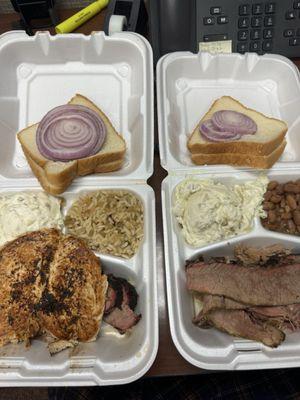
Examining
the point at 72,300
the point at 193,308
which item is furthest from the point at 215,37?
the point at 72,300

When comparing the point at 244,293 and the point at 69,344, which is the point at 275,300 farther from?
the point at 69,344

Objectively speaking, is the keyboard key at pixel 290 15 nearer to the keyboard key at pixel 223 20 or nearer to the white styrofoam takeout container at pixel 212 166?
the white styrofoam takeout container at pixel 212 166

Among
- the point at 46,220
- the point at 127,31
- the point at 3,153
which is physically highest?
the point at 127,31

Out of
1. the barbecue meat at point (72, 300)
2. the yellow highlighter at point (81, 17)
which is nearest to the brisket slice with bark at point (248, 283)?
the barbecue meat at point (72, 300)

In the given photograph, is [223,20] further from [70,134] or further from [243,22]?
[70,134]

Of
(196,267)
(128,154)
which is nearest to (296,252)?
(196,267)

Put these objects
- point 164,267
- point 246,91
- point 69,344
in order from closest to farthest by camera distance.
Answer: point 69,344 < point 164,267 < point 246,91

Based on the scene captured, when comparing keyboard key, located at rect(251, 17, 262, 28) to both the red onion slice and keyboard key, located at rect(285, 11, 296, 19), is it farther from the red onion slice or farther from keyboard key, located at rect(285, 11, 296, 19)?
the red onion slice
